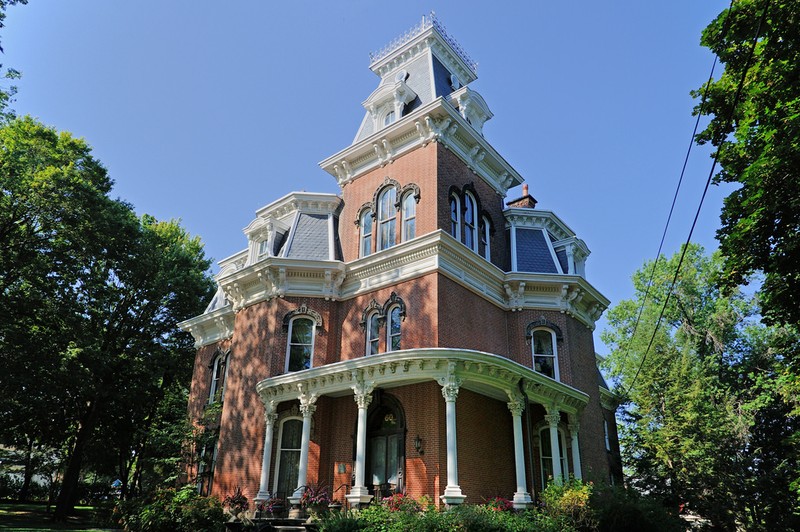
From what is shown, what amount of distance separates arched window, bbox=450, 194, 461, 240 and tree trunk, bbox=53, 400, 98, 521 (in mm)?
19736

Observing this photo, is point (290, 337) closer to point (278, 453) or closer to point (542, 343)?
point (278, 453)

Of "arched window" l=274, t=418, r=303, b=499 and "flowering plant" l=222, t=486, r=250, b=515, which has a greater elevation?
"arched window" l=274, t=418, r=303, b=499

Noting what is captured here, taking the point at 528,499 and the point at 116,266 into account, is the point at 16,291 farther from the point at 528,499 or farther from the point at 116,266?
the point at 528,499

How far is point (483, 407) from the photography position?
1627 centimetres

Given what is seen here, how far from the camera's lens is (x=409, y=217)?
18.5m

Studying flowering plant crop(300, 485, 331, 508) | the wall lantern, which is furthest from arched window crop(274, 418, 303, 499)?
the wall lantern

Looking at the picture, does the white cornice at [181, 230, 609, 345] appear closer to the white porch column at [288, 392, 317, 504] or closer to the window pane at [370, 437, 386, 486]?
the white porch column at [288, 392, 317, 504]

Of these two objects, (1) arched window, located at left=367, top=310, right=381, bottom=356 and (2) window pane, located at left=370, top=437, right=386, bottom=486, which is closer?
(2) window pane, located at left=370, top=437, right=386, bottom=486

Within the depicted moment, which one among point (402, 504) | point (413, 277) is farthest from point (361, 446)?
point (413, 277)

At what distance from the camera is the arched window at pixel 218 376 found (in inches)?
865

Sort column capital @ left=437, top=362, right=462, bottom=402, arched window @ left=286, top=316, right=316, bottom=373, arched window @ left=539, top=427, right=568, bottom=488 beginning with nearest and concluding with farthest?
column capital @ left=437, top=362, right=462, bottom=402
arched window @ left=539, top=427, right=568, bottom=488
arched window @ left=286, top=316, right=316, bottom=373

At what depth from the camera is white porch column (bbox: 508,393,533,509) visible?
14102mm

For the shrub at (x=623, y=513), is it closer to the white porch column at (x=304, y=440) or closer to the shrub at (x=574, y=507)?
the shrub at (x=574, y=507)

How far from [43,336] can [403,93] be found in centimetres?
1755
